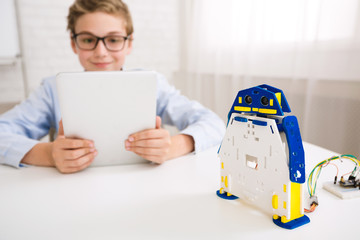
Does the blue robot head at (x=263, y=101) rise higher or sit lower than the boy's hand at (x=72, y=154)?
higher

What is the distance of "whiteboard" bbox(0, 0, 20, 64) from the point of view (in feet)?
5.86

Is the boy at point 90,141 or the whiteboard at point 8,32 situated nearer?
the boy at point 90,141

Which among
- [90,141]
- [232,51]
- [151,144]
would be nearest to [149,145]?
[151,144]

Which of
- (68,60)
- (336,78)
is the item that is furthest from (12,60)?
(336,78)

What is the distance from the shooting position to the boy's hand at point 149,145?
0.66 meters

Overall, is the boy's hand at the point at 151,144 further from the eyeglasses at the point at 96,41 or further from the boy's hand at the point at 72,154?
the eyeglasses at the point at 96,41

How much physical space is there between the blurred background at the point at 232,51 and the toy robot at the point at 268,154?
834 mm

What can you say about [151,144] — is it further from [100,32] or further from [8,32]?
[8,32]

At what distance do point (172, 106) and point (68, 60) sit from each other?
4.13ft

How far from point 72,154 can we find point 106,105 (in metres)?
0.13

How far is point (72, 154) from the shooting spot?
62cm

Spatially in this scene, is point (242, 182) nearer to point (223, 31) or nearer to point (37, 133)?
point (37, 133)

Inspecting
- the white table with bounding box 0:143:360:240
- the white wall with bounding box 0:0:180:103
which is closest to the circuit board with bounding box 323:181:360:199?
the white table with bounding box 0:143:360:240

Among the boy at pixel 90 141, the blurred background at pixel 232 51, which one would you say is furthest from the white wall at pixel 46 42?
the boy at pixel 90 141
